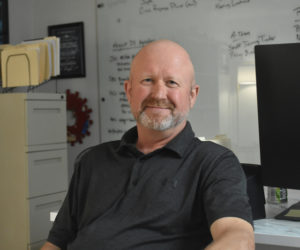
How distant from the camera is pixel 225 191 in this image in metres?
1.26

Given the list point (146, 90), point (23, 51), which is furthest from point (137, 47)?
point (146, 90)

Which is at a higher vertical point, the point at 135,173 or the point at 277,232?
the point at 135,173

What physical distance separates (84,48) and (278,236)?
3.07 meters

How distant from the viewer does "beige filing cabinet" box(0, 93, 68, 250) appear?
132 inches

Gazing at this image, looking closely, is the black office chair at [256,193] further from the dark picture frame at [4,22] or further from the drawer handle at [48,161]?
the dark picture frame at [4,22]

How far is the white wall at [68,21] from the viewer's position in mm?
4098

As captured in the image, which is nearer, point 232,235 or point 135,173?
point 232,235

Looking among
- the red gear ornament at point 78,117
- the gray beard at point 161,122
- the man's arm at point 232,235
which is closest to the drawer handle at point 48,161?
the red gear ornament at point 78,117

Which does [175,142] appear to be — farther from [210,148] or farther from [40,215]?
[40,215]

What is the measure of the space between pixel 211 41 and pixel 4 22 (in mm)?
1845

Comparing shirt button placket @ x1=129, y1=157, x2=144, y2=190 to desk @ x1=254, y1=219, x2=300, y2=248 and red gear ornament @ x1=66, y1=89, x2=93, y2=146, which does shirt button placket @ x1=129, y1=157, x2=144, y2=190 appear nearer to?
desk @ x1=254, y1=219, x2=300, y2=248

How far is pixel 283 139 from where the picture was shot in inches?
58.7

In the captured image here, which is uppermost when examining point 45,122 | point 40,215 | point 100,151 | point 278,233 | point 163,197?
point 45,122

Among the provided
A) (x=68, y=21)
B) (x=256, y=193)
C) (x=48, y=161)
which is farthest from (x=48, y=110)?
(x=256, y=193)
